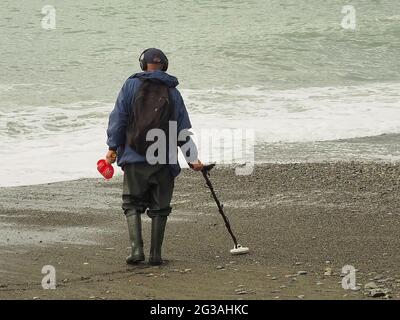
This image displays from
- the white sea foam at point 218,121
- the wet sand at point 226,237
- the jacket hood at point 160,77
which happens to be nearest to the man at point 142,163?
the jacket hood at point 160,77

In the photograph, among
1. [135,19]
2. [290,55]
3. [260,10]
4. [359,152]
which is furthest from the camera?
[260,10]

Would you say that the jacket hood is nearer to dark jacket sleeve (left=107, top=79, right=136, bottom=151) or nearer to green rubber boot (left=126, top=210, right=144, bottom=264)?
dark jacket sleeve (left=107, top=79, right=136, bottom=151)

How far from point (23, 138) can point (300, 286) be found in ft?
24.7

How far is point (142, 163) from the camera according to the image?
22.8 feet

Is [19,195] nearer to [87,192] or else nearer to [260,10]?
[87,192]

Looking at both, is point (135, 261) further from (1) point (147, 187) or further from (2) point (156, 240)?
(1) point (147, 187)

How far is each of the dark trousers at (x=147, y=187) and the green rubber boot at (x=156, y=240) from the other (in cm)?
5

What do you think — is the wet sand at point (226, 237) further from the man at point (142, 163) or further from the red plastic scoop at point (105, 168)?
the red plastic scoop at point (105, 168)

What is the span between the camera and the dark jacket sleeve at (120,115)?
22.5 feet

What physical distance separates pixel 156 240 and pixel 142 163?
1.82ft

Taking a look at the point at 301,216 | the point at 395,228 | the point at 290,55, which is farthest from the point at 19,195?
the point at 290,55

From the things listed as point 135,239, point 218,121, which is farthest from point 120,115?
point 218,121

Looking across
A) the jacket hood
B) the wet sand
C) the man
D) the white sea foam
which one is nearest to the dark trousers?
the man

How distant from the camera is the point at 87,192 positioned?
9.70m
